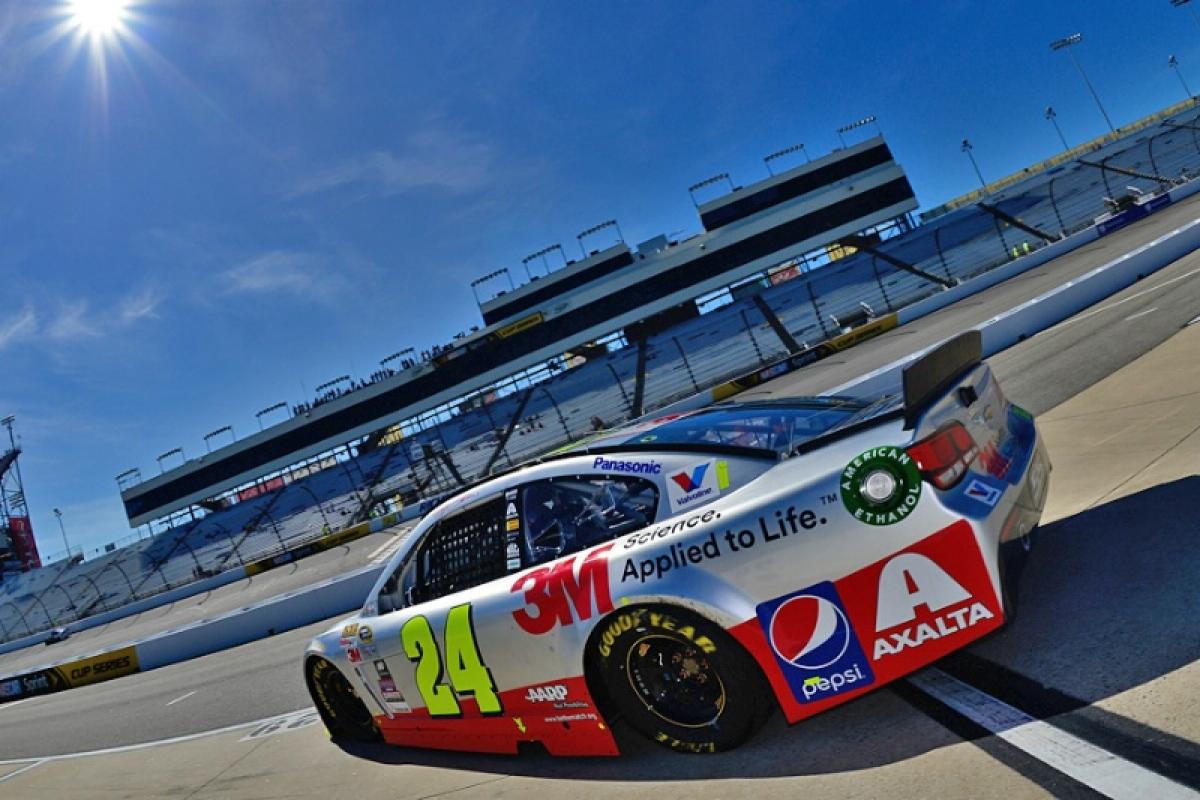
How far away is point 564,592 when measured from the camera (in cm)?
291

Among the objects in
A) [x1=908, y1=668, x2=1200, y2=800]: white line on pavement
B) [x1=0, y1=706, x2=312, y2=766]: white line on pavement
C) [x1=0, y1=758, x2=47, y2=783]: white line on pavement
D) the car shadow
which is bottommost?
[x1=908, y1=668, x2=1200, y2=800]: white line on pavement

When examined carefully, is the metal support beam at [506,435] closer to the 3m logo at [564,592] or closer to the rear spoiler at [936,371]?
the 3m logo at [564,592]

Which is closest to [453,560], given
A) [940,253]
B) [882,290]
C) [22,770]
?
[22,770]

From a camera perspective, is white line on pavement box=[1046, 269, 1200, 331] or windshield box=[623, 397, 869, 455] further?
white line on pavement box=[1046, 269, 1200, 331]

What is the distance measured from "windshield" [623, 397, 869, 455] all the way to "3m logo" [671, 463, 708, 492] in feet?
0.60

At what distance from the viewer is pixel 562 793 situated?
117 inches

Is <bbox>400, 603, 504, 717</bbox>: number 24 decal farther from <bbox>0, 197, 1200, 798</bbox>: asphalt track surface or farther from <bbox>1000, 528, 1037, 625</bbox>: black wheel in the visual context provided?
<bbox>1000, 528, 1037, 625</bbox>: black wheel

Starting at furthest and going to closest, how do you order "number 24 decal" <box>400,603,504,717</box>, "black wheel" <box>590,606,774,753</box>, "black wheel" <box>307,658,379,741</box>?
"black wheel" <box>307,658,379,741</box> → "number 24 decal" <box>400,603,504,717</box> → "black wheel" <box>590,606,774,753</box>

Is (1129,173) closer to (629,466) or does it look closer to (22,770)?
(629,466)

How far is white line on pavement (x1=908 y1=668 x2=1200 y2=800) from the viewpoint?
1.80 metres

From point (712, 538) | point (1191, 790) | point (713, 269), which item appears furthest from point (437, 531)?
point (713, 269)

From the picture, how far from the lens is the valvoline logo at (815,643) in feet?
8.03

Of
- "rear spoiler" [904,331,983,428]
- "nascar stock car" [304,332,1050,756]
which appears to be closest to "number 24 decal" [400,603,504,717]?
"nascar stock car" [304,332,1050,756]

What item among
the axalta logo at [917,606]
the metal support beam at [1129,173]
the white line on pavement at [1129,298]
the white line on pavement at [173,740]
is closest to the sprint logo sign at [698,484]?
the axalta logo at [917,606]
